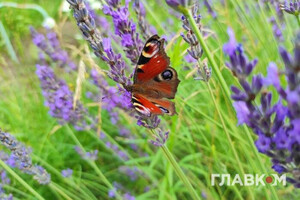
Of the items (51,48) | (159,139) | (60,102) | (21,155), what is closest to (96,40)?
(159,139)

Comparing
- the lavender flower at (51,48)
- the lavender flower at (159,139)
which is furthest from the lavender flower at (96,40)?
the lavender flower at (51,48)

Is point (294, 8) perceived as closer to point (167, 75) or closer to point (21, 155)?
point (167, 75)

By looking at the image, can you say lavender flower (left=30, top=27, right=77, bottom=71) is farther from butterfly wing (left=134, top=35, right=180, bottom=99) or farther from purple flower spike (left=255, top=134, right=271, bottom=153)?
purple flower spike (left=255, top=134, right=271, bottom=153)

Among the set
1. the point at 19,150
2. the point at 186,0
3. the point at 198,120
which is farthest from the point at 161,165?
the point at 186,0

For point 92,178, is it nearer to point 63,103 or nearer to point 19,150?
point 63,103

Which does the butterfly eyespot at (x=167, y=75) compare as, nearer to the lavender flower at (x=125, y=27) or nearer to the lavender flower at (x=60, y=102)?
the lavender flower at (x=125, y=27)

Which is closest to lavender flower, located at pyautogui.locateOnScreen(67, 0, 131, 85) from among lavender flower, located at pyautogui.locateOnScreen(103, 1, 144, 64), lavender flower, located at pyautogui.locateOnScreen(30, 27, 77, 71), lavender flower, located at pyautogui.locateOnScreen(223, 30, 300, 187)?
lavender flower, located at pyautogui.locateOnScreen(103, 1, 144, 64)
